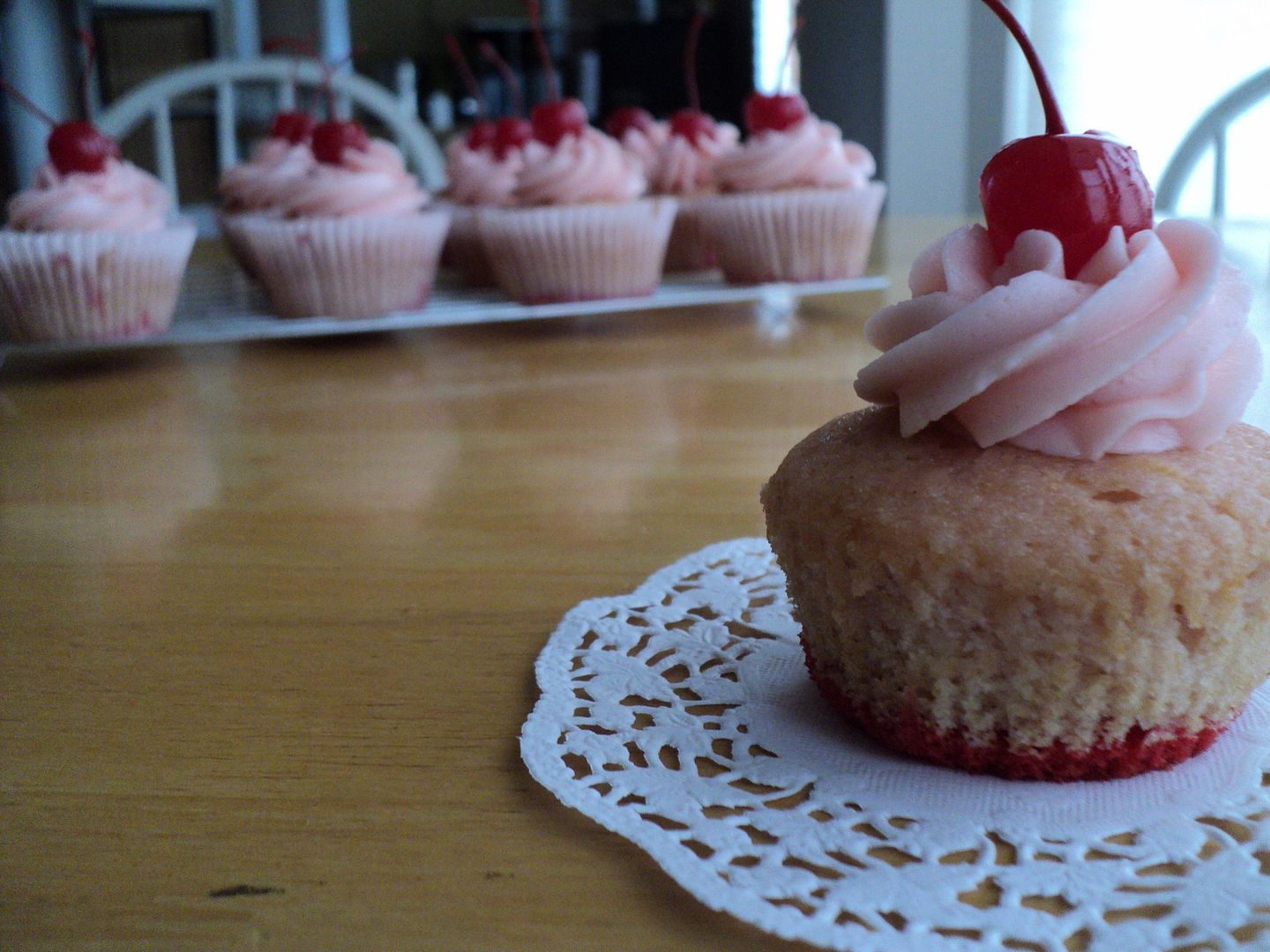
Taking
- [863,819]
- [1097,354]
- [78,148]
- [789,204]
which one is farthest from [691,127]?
[863,819]

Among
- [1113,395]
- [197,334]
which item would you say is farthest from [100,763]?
[197,334]

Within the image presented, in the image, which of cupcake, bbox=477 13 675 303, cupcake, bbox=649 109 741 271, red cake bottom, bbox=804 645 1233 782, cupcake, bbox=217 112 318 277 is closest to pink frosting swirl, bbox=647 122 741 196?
cupcake, bbox=649 109 741 271

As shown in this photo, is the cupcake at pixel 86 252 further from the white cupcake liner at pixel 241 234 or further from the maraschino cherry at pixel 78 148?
the white cupcake liner at pixel 241 234

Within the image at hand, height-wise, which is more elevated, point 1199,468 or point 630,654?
point 1199,468

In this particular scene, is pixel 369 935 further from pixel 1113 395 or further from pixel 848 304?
pixel 848 304

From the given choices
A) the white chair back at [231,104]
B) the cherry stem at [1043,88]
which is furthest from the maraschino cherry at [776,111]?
the white chair back at [231,104]

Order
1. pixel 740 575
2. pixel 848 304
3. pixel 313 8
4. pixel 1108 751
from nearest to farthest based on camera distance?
pixel 1108 751, pixel 740 575, pixel 848 304, pixel 313 8
